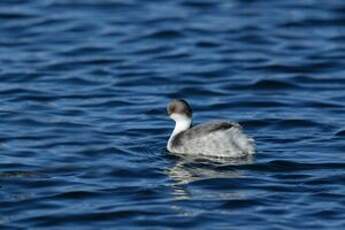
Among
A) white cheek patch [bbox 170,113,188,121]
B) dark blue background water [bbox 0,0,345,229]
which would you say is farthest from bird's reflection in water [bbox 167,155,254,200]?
white cheek patch [bbox 170,113,188,121]

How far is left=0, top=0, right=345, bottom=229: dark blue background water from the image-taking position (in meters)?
14.0

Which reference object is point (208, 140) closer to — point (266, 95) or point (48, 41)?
point (266, 95)

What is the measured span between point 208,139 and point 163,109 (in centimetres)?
298

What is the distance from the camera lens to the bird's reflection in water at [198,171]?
47.8 ft

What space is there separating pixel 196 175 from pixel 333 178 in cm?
159

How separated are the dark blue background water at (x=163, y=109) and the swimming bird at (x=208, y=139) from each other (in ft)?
0.62

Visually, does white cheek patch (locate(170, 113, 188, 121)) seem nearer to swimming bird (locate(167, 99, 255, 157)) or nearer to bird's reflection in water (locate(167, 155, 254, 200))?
swimming bird (locate(167, 99, 255, 157))

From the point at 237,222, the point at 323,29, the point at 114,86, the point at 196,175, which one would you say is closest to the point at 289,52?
the point at 323,29

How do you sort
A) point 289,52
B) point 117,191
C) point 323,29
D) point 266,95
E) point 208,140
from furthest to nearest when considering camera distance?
point 323,29 → point 289,52 → point 266,95 → point 208,140 → point 117,191

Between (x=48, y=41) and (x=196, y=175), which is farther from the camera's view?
(x=48, y=41)

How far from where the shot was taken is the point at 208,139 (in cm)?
1588

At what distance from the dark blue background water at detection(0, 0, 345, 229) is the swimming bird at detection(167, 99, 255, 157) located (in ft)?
0.62

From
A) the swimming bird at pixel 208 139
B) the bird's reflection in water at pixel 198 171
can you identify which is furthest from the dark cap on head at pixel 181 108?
Result: the bird's reflection in water at pixel 198 171

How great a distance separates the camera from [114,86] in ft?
66.8
